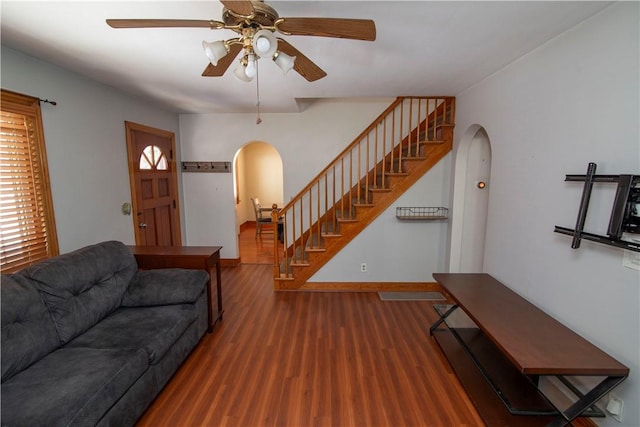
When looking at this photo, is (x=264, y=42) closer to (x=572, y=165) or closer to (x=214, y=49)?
(x=214, y=49)

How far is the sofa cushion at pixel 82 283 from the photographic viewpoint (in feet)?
6.05

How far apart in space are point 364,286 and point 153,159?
3403mm

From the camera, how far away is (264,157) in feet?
27.1

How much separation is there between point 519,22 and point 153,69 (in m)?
2.88

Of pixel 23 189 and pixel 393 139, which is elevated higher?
pixel 393 139

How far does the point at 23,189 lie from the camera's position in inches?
86.9

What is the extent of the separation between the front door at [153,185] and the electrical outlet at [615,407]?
439cm

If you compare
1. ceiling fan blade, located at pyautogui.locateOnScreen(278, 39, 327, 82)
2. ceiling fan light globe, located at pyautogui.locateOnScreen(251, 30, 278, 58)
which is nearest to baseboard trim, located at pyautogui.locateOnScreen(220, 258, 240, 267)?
ceiling fan blade, located at pyautogui.locateOnScreen(278, 39, 327, 82)

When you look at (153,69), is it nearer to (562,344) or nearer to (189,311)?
(189,311)

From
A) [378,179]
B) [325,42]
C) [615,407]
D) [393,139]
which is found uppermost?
[325,42]

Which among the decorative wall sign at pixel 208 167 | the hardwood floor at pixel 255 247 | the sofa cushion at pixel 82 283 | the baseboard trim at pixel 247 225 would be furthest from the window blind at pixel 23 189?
the baseboard trim at pixel 247 225

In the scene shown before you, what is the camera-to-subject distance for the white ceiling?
5.36 feet

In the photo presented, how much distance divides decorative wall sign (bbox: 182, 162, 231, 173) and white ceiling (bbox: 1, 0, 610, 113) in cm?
148

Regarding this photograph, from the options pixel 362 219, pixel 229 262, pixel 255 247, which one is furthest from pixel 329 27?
pixel 255 247
